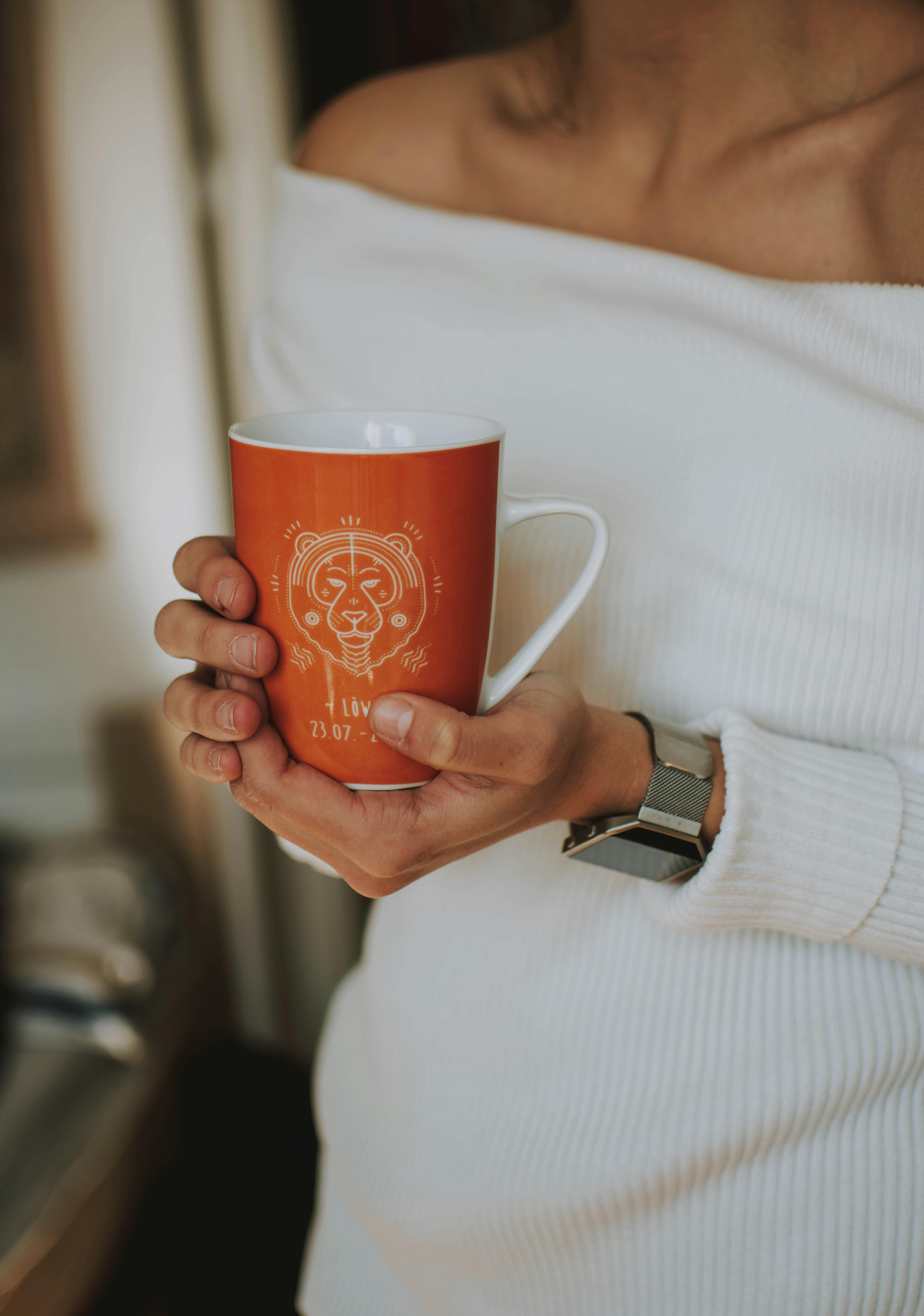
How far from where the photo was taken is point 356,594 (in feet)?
1.44

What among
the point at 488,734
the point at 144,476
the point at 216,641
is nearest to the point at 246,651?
the point at 216,641

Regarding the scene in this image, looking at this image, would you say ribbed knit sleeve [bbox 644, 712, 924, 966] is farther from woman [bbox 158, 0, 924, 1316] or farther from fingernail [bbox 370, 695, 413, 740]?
fingernail [bbox 370, 695, 413, 740]

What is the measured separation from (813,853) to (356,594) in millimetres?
338

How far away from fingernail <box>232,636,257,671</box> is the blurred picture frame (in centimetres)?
139

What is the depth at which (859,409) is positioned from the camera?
2.03ft

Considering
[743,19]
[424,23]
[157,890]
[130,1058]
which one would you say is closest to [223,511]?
[157,890]

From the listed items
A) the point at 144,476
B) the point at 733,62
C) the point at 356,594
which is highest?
the point at 733,62

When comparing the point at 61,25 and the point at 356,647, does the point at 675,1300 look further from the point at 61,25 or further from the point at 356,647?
the point at 61,25

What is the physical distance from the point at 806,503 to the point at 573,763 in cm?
26

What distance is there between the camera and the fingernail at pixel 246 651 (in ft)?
1.55

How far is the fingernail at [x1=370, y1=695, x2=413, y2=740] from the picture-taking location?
0.45 metres

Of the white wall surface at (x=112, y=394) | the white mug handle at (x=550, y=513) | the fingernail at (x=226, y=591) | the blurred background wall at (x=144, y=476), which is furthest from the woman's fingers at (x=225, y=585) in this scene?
the white wall surface at (x=112, y=394)

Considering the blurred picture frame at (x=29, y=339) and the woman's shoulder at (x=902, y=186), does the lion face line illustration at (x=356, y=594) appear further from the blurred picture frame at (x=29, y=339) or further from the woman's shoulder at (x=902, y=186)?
the blurred picture frame at (x=29, y=339)

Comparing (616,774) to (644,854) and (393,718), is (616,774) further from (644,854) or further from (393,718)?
(393,718)
